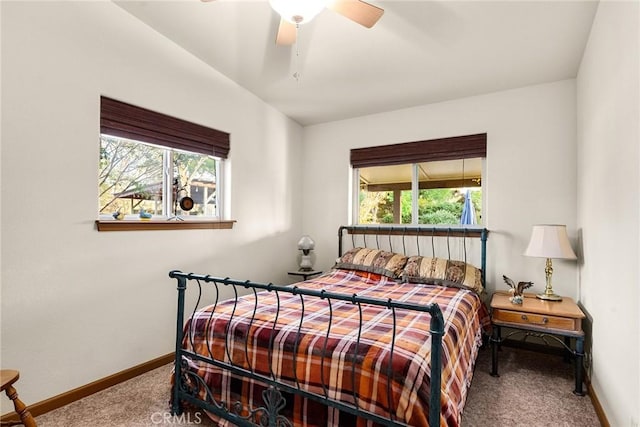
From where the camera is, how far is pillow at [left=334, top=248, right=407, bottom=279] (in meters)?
3.31

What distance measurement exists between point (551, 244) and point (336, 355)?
7.16 feet

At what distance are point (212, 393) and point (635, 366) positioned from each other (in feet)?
6.75

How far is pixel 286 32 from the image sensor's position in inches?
82.0

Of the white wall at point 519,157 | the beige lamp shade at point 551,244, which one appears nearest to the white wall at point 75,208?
the white wall at point 519,157

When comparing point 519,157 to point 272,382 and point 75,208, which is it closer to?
point 272,382

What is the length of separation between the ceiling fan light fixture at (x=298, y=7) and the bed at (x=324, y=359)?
56.5 inches

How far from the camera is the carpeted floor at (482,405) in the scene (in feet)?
6.48

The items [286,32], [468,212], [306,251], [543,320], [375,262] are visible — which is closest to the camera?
[286,32]

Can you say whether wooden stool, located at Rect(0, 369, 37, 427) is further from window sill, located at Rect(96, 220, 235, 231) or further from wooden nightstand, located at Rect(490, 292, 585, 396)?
wooden nightstand, located at Rect(490, 292, 585, 396)

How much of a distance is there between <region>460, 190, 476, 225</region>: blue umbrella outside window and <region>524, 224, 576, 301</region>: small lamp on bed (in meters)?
0.72

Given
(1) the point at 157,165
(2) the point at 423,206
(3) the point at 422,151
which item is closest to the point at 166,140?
(1) the point at 157,165

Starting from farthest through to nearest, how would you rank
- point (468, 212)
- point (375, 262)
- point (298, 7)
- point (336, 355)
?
point (468, 212), point (375, 262), point (298, 7), point (336, 355)

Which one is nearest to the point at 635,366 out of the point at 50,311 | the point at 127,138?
the point at 50,311

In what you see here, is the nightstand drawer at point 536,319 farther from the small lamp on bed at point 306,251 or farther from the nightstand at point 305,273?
the small lamp on bed at point 306,251
